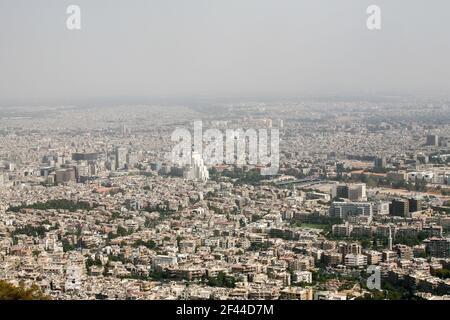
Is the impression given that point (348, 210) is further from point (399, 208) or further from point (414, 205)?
point (414, 205)

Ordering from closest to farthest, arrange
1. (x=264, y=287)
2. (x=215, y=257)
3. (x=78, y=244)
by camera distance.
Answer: (x=264, y=287)
(x=215, y=257)
(x=78, y=244)

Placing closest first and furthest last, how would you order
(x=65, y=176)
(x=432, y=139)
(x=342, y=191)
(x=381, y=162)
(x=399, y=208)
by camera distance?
1. (x=399, y=208)
2. (x=342, y=191)
3. (x=432, y=139)
4. (x=381, y=162)
5. (x=65, y=176)

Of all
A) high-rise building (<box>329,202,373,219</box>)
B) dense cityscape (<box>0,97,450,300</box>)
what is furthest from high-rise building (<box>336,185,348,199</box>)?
high-rise building (<box>329,202,373,219</box>)

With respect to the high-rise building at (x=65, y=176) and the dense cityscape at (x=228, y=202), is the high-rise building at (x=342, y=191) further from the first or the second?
the high-rise building at (x=65, y=176)

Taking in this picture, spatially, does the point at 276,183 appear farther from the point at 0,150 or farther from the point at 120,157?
→ the point at 0,150

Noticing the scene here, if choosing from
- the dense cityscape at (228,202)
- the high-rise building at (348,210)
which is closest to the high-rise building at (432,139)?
the dense cityscape at (228,202)

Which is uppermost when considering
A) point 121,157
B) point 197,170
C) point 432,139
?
point 432,139

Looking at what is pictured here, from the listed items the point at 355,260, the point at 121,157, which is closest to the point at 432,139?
the point at 355,260

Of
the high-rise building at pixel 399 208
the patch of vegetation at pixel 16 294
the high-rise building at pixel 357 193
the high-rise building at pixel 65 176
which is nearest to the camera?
the patch of vegetation at pixel 16 294

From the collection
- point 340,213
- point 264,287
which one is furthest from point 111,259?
point 340,213
